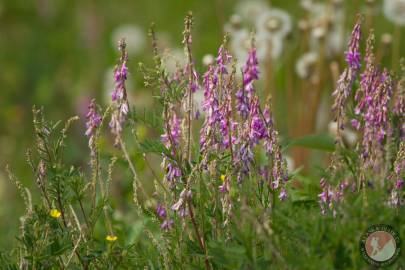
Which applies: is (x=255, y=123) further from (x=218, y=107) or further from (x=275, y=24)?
(x=275, y=24)

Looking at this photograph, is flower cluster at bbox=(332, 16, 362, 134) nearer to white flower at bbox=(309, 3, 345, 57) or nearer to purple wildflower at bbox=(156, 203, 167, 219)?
purple wildflower at bbox=(156, 203, 167, 219)

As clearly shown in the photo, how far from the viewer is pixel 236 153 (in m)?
2.10

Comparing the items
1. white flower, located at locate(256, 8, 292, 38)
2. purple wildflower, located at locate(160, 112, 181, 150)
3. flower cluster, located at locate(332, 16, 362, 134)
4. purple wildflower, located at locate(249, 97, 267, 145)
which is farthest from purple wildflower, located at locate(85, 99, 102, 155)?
white flower, located at locate(256, 8, 292, 38)

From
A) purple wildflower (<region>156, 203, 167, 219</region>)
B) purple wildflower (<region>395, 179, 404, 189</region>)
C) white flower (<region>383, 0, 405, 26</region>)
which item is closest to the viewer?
purple wildflower (<region>395, 179, 404, 189</region>)

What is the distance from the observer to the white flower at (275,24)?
173 inches

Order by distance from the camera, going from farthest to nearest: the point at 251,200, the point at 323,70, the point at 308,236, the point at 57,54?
the point at 57,54
the point at 323,70
the point at 251,200
the point at 308,236

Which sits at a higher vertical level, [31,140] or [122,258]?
[31,140]

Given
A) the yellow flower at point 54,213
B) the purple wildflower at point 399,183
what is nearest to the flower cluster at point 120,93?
the yellow flower at point 54,213

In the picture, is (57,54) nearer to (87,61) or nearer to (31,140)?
(87,61)

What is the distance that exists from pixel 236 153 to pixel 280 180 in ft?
0.42

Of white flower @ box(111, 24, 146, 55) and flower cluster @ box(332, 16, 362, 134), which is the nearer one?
flower cluster @ box(332, 16, 362, 134)

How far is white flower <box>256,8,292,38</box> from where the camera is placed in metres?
4.38

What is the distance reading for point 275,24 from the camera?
4375mm

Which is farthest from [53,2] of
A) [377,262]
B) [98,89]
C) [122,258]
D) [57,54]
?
[377,262]
